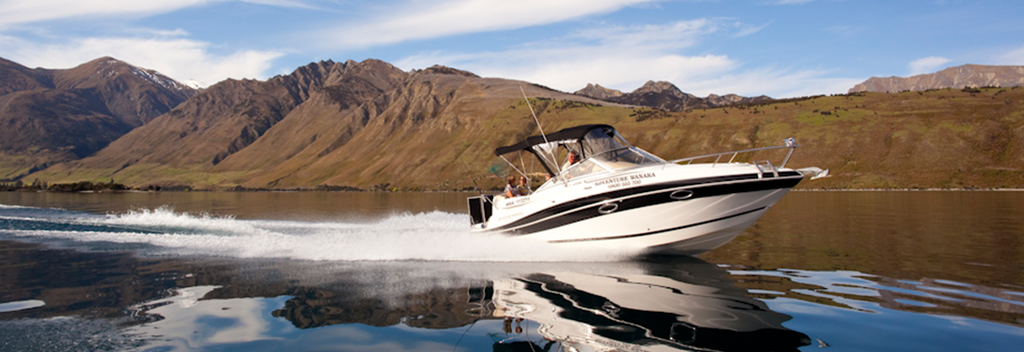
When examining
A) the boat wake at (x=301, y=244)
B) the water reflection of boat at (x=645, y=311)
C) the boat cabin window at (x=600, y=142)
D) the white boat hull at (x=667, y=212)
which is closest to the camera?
the water reflection of boat at (x=645, y=311)

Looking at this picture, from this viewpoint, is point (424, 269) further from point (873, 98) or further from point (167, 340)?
point (873, 98)

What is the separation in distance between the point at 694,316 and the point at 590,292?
2.52 metres

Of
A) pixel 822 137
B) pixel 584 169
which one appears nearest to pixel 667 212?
pixel 584 169

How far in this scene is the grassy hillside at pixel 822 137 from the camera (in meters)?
89.7

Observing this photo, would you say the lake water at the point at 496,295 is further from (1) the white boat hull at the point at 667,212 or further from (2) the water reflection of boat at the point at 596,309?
(1) the white boat hull at the point at 667,212

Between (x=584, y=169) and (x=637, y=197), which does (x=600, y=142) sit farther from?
(x=637, y=197)

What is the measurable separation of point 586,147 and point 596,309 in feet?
22.8

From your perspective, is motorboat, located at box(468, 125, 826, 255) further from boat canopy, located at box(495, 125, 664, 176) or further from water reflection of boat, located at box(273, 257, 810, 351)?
water reflection of boat, located at box(273, 257, 810, 351)

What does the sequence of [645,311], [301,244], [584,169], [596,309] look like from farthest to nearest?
[301,244], [584,169], [596,309], [645,311]

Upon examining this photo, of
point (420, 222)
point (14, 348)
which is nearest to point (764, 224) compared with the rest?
point (420, 222)

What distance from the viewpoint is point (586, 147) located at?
52.8 feet

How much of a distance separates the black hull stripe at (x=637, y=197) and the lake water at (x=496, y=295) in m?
0.78

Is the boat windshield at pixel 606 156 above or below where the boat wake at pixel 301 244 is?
above

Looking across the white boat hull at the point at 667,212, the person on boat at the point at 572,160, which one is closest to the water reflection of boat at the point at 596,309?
the white boat hull at the point at 667,212
